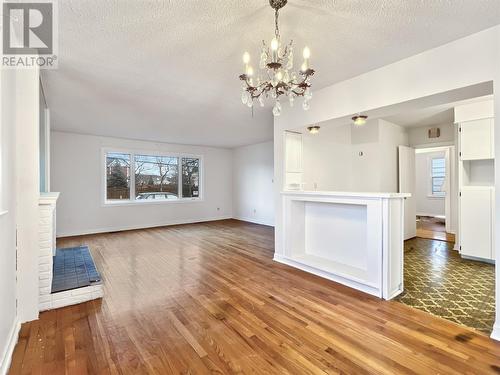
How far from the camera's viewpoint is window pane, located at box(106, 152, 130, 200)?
6727mm

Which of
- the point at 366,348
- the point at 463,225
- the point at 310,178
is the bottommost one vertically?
the point at 366,348

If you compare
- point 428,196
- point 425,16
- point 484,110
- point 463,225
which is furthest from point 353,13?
point 428,196

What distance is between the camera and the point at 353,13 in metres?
1.90

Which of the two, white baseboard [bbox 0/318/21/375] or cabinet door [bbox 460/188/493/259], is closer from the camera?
white baseboard [bbox 0/318/21/375]

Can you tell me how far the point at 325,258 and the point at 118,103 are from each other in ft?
13.1

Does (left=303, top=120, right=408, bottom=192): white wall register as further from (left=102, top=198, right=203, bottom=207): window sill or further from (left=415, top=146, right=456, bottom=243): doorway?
(left=102, top=198, right=203, bottom=207): window sill

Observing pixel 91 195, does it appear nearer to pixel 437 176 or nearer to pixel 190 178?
pixel 190 178

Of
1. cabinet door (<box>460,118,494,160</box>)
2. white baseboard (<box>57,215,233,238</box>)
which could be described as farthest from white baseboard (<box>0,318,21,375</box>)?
cabinet door (<box>460,118,494,160</box>)

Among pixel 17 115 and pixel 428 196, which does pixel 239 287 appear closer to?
pixel 17 115

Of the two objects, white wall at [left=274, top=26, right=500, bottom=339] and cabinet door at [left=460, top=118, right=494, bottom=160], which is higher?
white wall at [left=274, top=26, right=500, bottom=339]

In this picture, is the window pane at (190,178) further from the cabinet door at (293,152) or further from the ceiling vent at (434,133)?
the ceiling vent at (434,133)

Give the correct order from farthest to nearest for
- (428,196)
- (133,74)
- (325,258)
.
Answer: (428,196), (325,258), (133,74)

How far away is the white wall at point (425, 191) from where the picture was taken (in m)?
8.77

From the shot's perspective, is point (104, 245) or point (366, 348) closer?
point (366, 348)
